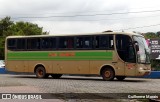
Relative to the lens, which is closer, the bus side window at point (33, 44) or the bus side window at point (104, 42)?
the bus side window at point (104, 42)

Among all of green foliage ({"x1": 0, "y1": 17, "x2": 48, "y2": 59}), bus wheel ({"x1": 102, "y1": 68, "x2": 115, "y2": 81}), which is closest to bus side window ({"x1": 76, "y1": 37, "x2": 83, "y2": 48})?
bus wheel ({"x1": 102, "y1": 68, "x2": 115, "y2": 81})

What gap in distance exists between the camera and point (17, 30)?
7469cm

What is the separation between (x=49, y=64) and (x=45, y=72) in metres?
0.67

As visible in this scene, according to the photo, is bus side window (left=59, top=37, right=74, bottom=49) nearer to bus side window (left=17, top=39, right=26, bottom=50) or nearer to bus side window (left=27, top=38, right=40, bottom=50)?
bus side window (left=27, top=38, right=40, bottom=50)

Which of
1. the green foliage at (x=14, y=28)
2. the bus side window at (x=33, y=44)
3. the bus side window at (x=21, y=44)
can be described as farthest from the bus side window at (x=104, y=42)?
the green foliage at (x=14, y=28)

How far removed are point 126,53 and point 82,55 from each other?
3285 mm

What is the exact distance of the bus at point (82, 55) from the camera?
2570 centimetres

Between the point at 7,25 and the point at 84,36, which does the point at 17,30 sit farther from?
the point at 84,36

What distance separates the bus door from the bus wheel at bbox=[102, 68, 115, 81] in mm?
928

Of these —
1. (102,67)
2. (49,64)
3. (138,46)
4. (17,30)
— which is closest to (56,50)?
(49,64)

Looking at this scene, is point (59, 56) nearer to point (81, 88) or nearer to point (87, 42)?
point (87, 42)

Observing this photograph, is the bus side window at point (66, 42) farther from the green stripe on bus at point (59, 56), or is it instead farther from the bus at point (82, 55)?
the green stripe on bus at point (59, 56)

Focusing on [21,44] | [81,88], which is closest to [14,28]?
[21,44]

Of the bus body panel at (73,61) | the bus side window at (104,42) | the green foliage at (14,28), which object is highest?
the green foliage at (14,28)
